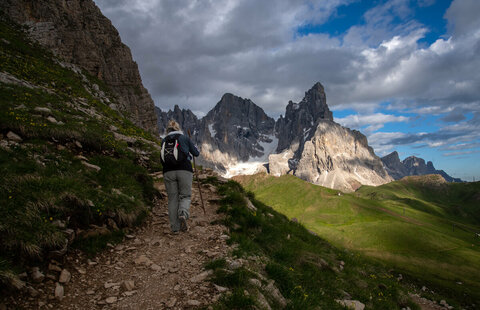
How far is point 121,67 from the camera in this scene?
57.0 metres

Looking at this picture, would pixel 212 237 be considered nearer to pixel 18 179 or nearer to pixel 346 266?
pixel 18 179

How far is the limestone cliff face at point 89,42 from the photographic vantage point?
4128 cm

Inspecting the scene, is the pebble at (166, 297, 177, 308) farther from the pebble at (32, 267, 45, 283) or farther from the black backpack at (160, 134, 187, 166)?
the black backpack at (160, 134, 187, 166)

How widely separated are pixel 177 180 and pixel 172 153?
46.0 inches

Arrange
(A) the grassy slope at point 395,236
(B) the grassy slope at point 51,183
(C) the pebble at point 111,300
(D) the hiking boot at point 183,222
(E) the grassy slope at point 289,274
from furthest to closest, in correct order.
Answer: (A) the grassy slope at point 395,236
(D) the hiking boot at point 183,222
(E) the grassy slope at point 289,274
(B) the grassy slope at point 51,183
(C) the pebble at point 111,300

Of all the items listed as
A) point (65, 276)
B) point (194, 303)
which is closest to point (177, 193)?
point (65, 276)

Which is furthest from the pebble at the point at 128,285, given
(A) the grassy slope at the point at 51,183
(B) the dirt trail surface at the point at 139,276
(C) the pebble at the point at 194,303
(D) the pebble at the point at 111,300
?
(A) the grassy slope at the point at 51,183

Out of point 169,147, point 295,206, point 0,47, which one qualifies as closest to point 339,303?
point 169,147

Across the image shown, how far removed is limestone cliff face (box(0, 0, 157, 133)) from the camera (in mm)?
41281

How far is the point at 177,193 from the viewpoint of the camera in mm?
9750

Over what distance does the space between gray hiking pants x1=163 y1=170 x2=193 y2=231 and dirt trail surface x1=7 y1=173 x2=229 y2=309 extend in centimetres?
80

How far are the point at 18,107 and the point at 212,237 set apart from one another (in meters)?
13.1

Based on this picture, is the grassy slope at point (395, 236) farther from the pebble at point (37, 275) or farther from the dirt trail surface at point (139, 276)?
the pebble at point (37, 275)

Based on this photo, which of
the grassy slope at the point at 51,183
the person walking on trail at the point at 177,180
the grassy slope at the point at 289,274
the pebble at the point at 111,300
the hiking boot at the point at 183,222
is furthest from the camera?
the person walking on trail at the point at 177,180
